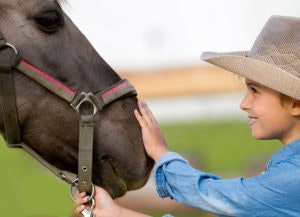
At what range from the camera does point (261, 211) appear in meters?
2.47

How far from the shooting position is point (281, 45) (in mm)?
2574

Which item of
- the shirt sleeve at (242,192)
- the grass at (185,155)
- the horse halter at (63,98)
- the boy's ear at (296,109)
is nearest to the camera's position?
the shirt sleeve at (242,192)

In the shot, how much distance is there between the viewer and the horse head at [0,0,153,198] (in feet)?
9.85

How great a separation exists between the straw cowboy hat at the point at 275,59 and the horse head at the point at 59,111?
567mm

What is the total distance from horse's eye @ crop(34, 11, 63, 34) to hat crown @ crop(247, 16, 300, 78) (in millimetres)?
839

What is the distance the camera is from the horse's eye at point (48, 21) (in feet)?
9.85

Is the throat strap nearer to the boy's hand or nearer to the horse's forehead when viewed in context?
the horse's forehead

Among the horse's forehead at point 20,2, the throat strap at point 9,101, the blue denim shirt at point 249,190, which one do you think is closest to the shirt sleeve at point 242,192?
the blue denim shirt at point 249,190

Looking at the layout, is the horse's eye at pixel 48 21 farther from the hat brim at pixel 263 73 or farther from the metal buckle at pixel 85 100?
the hat brim at pixel 263 73

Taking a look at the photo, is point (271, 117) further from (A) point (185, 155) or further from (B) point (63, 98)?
(A) point (185, 155)

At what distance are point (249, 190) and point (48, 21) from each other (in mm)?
1099

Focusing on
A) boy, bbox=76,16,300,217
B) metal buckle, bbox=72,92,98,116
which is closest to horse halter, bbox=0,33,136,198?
metal buckle, bbox=72,92,98,116

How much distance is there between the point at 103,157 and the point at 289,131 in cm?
80

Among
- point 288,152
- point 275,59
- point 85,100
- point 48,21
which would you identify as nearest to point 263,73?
point 275,59
